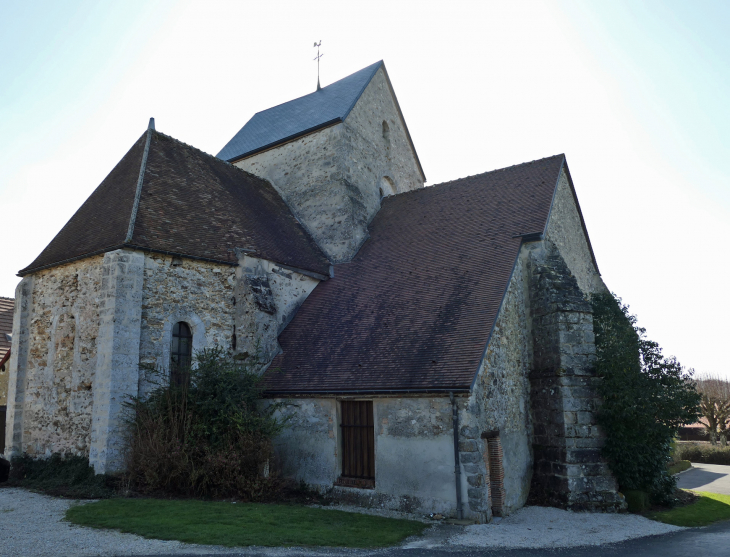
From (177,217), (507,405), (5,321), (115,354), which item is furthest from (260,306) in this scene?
(5,321)

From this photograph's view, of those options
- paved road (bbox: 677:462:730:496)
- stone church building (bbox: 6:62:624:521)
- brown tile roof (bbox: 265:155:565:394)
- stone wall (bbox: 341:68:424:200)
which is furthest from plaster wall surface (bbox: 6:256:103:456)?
paved road (bbox: 677:462:730:496)

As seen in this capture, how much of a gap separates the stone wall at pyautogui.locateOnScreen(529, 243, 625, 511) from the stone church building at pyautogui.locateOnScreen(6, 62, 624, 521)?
0.11ft

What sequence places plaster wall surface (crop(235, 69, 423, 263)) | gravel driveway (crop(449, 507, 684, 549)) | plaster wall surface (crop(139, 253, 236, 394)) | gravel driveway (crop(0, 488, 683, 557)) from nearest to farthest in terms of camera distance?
1. gravel driveway (crop(0, 488, 683, 557))
2. gravel driveway (crop(449, 507, 684, 549))
3. plaster wall surface (crop(139, 253, 236, 394))
4. plaster wall surface (crop(235, 69, 423, 263))

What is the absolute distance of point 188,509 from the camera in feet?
29.5

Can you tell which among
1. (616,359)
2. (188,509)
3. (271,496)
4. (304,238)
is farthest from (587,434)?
(304,238)

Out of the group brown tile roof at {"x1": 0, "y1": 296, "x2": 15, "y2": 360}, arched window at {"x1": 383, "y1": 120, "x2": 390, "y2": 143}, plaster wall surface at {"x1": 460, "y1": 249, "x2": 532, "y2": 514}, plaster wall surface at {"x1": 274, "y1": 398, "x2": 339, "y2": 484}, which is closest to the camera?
plaster wall surface at {"x1": 460, "y1": 249, "x2": 532, "y2": 514}

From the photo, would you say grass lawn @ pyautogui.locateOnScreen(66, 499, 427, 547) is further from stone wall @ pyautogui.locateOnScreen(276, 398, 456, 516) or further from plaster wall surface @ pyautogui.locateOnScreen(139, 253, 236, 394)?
plaster wall surface @ pyautogui.locateOnScreen(139, 253, 236, 394)

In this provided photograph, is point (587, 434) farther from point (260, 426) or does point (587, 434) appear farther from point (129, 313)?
point (129, 313)

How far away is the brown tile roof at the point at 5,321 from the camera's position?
62.2 ft

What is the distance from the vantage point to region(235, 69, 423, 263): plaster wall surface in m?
16.5

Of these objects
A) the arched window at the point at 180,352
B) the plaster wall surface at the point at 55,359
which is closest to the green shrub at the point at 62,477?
the plaster wall surface at the point at 55,359

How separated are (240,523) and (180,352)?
4.94 m

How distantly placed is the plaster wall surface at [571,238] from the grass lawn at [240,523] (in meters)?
7.72

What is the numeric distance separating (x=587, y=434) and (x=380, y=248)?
7.11 m
